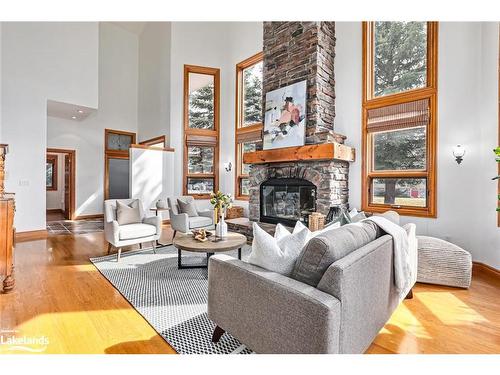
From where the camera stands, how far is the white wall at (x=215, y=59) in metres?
7.03

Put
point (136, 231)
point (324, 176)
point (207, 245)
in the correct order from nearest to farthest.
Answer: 1. point (207, 245)
2. point (136, 231)
3. point (324, 176)

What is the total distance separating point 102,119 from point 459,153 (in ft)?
27.9

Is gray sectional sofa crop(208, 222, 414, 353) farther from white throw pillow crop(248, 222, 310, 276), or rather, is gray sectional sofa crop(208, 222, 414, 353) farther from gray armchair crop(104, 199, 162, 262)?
gray armchair crop(104, 199, 162, 262)

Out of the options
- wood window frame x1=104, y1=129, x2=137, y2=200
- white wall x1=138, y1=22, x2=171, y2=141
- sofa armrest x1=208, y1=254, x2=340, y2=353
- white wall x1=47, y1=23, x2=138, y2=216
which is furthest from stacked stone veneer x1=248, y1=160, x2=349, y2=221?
white wall x1=47, y1=23, x2=138, y2=216

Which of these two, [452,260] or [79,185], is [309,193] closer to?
[452,260]

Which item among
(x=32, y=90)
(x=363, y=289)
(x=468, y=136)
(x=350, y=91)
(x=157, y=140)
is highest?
(x=32, y=90)

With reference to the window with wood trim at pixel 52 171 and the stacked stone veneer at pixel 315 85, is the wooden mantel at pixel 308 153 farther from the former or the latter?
the window with wood trim at pixel 52 171

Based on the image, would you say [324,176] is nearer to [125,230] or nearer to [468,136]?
[468,136]

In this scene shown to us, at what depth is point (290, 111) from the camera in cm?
495

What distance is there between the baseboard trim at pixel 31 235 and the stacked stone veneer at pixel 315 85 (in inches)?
185

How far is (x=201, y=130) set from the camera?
24.2ft

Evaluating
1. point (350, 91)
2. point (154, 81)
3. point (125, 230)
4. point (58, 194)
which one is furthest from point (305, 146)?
point (58, 194)

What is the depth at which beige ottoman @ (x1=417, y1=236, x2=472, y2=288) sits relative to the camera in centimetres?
290

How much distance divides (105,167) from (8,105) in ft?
10.6
